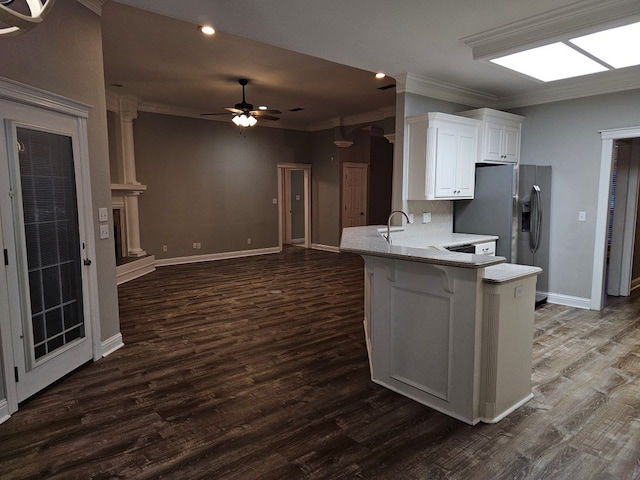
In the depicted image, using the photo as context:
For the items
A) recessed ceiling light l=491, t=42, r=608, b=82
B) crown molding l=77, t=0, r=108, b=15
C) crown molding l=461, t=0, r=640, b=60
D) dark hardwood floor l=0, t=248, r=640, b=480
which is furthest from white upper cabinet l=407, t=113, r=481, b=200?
crown molding l=77, t=0, r=108, b=15

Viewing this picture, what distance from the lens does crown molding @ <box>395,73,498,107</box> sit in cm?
466

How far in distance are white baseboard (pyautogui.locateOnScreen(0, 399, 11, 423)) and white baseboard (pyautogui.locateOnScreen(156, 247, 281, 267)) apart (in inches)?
211

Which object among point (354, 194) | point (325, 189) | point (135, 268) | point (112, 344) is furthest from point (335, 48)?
point (354, 194)

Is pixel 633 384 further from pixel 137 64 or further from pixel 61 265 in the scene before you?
pixel 137 64

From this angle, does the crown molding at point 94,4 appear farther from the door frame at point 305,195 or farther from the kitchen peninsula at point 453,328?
the door frame at point 305,195

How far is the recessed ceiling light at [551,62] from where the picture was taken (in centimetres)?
340

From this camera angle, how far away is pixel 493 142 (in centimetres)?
514

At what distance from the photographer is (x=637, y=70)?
4.37 meters

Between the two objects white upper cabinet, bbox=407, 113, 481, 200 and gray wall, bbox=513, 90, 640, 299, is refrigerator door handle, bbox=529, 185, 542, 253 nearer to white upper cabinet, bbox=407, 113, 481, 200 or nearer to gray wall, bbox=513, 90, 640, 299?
gray wall, bbox=513, 90, 640, 299

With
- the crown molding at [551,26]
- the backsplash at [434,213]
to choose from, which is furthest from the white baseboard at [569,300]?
the crown molding at [551,26]

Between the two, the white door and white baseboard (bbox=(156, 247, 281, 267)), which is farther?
white baseboard (bbox=(156, 247, 281, 267))

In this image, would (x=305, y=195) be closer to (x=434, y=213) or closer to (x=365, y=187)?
(x=365, y=187)

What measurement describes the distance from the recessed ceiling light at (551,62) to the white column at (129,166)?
19.3ft

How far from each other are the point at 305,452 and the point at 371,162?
27.8 feet
